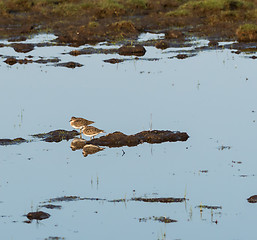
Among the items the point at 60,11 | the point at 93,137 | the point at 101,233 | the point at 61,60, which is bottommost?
the point at 101,233

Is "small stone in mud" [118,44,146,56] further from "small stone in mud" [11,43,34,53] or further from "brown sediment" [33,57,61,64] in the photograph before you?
"small stone in mud" [11,43,34,53]

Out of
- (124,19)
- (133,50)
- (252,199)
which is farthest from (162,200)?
(124,19)

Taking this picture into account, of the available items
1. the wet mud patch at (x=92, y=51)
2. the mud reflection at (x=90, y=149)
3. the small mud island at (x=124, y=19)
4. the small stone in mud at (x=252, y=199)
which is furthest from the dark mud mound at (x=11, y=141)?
the small mud island at (x=124, y=19)

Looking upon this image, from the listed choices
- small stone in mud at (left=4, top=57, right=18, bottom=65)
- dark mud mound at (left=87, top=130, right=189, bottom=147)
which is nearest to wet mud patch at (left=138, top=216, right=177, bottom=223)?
dark mud mound at (left=87, top=130, right=189, bottom=147)

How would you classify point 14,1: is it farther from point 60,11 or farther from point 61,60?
point 61,60

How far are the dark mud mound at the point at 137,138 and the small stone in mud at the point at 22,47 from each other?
16591mm

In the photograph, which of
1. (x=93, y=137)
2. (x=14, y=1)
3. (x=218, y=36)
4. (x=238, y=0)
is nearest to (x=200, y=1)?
(x=238, y=0)

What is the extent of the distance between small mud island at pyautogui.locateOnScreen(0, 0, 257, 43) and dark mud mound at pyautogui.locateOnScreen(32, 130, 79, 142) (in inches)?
673

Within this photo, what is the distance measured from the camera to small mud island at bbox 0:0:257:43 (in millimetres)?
36438

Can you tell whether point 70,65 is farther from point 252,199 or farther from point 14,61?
point 252,199

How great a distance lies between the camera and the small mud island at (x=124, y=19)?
36.4 meters

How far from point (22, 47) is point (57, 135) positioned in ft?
52.9

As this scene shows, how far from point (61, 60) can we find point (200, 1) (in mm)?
14359

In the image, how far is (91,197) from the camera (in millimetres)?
13562
